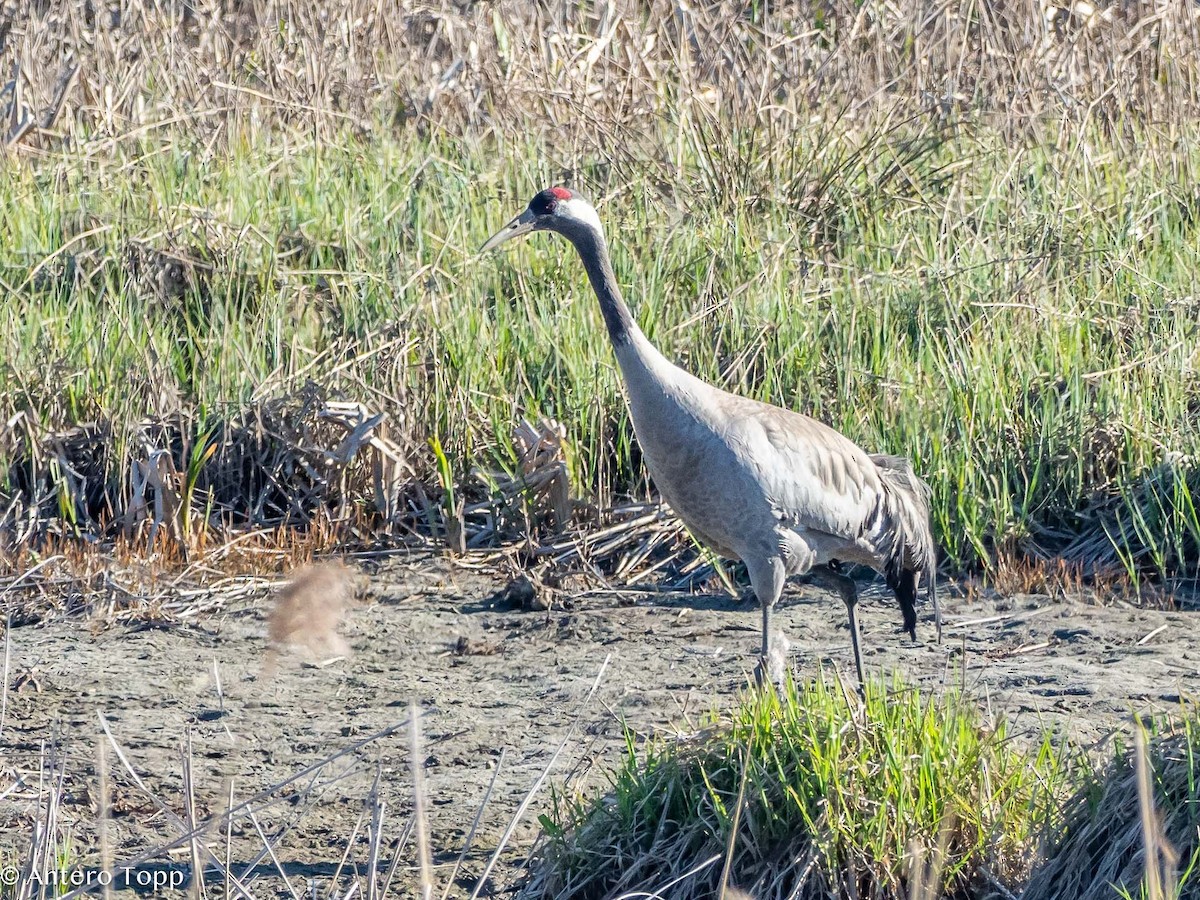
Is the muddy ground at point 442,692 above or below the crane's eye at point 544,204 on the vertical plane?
below

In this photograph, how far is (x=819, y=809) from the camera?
119 inches

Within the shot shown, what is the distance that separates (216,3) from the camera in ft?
29.3

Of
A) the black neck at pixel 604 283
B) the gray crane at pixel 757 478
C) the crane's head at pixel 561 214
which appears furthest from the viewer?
the crane's head at pixel 561 214

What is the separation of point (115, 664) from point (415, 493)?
1312 millimetres

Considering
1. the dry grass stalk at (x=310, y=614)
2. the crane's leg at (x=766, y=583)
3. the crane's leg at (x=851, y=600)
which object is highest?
the dry grass stalk at (x=310, y=614)

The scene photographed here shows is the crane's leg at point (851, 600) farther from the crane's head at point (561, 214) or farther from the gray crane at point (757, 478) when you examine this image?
the crane's head at point (561, 214)

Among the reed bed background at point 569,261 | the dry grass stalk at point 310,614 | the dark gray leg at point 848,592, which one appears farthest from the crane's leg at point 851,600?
the dry grass stalk at point 310,614

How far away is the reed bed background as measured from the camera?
5.37 m

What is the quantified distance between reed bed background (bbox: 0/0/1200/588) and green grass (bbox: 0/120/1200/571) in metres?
0.02

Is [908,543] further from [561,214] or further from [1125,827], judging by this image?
[1125,827]

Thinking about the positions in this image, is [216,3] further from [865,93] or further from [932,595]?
[932,595]

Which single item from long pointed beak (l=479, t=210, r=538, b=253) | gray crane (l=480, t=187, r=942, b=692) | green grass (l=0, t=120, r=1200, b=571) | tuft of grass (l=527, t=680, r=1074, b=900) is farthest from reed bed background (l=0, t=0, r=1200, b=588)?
tuft of grass (l=527, t=680, r=1074, b=900)

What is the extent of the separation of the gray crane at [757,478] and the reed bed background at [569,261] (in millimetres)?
639

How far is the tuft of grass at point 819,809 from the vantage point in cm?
300
